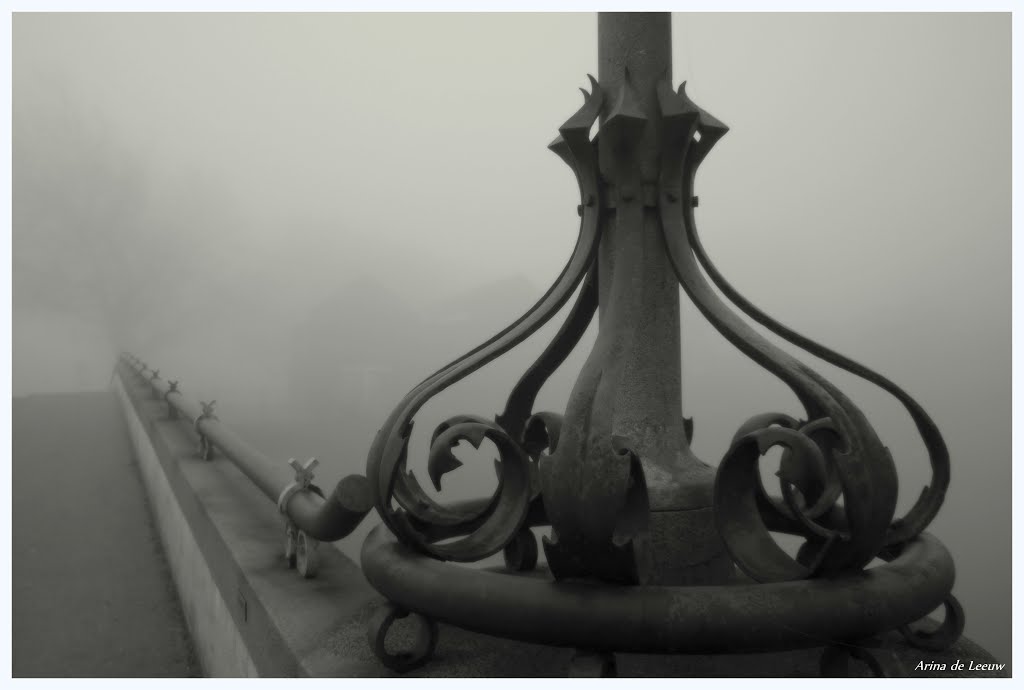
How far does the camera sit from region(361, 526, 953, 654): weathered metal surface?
1618 millimetres

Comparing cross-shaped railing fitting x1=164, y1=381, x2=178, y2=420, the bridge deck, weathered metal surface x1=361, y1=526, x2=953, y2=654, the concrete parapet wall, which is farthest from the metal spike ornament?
cross-shaped railing fitting x1=164, y1=381, x2=178, y2=420

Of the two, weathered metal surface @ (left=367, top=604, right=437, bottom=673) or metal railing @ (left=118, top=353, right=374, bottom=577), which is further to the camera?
metal railing @ (left=118, top=353, right=374, bottom=577)

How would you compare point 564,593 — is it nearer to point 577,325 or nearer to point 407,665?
point 407,665

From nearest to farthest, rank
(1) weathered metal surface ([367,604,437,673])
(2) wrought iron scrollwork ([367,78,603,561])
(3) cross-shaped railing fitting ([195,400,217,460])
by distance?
(1) weathered metal surface ([367,604,437,673]) < (2) wrought iron scrollwork ([367,78,603,561]) < (3) cross-shaped railing fitting ([195,400,217,460])

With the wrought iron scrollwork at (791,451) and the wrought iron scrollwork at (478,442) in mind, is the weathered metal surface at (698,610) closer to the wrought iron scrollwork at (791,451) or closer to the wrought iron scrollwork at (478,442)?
the wrought iron scrollwork at (791,451)

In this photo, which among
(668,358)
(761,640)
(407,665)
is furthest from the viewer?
(668,358)

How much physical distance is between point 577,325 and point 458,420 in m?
0.55

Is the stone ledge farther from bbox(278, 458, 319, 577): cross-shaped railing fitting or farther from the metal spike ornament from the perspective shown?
the metal spike ornament

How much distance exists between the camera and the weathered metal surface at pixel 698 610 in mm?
1618

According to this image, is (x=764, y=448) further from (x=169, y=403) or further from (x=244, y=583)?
(x=169, y=403)

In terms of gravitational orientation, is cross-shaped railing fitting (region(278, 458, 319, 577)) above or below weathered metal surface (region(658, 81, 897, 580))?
below

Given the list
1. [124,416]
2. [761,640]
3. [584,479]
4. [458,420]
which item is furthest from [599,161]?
[124,416]

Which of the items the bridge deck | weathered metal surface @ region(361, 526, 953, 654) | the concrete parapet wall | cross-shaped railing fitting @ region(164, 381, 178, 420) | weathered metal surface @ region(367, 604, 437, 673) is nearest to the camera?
weathered metal surface @ region(361, 526, 953, 654)

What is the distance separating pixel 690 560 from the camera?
2221mm
